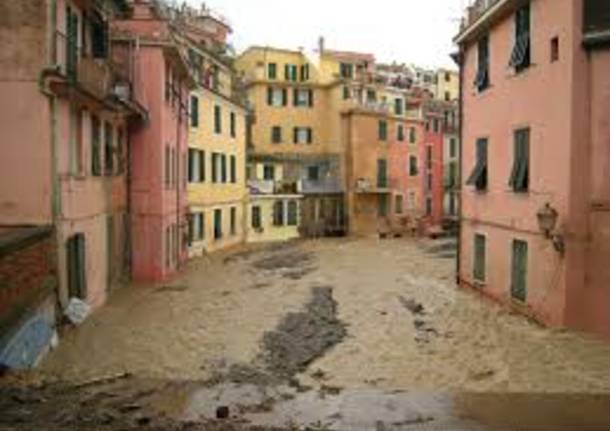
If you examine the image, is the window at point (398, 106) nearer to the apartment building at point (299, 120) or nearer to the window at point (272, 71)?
the apartment building at point (299, 120)

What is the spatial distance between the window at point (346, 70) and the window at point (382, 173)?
7448 millimetres

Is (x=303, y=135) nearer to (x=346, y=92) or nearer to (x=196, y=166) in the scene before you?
(x=346, y=92)

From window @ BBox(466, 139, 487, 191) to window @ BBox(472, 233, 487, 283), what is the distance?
5.37 ft

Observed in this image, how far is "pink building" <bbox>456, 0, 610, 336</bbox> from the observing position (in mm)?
18328

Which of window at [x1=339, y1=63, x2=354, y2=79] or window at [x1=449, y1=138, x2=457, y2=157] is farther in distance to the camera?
window at [x1=449, y1=138, x2=457, y2=157]

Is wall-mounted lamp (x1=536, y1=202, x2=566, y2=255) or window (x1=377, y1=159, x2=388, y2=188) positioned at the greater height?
window (x1=377, y1=159, x2=388, y2=188)

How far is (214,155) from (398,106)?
2259cm

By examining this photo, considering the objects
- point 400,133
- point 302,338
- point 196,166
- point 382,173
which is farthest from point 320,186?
point 302,338

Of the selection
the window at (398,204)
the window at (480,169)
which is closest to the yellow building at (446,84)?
the window at (398,204)

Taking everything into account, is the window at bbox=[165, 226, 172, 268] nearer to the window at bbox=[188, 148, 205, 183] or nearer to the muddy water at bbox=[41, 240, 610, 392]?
the muddy water at bbox=[41, 240, 610, 392]

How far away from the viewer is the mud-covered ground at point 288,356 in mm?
12250

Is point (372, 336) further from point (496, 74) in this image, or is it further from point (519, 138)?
point (496, 74)

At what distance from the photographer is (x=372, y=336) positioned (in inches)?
802

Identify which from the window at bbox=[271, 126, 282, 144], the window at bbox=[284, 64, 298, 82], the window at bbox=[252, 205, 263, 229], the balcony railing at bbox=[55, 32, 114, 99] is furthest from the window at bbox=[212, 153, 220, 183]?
the balcony railing at bbox=[55, 32, 114, 99]
